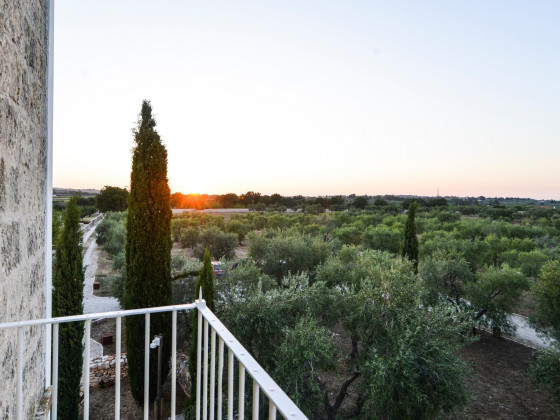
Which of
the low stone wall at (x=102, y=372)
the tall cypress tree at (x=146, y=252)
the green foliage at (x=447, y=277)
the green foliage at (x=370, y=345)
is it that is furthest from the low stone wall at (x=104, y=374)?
the green foliage at (x=447, y=277)

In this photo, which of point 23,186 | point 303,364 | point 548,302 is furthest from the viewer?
point 548,302

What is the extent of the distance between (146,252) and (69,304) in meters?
1.73

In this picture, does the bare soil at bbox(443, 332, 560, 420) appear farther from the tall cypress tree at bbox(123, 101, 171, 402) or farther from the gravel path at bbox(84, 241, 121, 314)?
the gravel path at bbox(84, 241, 121, 314)

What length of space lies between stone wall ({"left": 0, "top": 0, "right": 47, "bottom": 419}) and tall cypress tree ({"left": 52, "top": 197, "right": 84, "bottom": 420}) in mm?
4890

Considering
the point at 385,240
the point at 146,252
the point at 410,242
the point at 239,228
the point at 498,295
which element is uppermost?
the point at 146,252

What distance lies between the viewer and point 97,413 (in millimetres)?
6676

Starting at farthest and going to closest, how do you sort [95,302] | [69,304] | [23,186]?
1. [95,302]
2. [69,304]
3. [23,186]

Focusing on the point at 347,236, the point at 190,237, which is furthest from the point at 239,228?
the point at 347,236

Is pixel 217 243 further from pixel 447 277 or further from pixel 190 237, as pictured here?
pixel 447 277

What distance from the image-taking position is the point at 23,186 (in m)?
1.39

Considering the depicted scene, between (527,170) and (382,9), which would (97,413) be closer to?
(382,9)

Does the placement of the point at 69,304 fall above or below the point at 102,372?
above

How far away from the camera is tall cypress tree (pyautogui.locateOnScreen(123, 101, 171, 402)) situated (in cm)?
706

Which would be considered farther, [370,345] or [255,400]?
[370,345]
